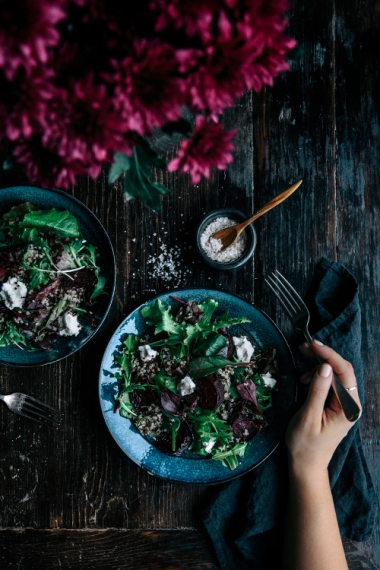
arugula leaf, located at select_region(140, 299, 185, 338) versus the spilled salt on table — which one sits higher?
the spilled salt on table

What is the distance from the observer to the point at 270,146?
1239mm

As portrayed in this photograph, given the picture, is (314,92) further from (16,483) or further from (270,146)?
(16,483)

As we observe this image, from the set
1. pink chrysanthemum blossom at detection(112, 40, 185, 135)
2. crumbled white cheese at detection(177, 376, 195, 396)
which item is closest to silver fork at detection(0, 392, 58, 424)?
crumbled white cheese at detection(177, 376, 195, 396)

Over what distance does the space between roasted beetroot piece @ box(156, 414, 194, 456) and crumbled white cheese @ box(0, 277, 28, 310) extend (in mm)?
429

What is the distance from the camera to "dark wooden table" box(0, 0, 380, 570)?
123cm

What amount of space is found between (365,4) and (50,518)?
55.8 inches

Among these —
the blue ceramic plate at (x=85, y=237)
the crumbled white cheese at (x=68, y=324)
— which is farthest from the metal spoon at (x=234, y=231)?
the crumbled white cheese at (x=68, y=324)

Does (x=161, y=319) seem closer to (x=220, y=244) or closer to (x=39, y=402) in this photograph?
(x=220, y=244)

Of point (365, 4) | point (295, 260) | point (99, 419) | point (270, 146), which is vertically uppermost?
point (365, 4)

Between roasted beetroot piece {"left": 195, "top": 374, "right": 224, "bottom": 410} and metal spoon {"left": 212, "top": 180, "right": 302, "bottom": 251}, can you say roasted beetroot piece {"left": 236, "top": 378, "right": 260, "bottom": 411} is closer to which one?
roasted beetroot piece {"left": 195, "top": 374, "right": 224, "bottom": 410}

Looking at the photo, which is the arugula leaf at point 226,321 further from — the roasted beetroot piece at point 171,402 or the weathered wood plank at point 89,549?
the weathered wood plank at point 89,549

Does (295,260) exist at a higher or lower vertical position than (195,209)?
lower

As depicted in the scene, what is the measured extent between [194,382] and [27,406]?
1.30ft

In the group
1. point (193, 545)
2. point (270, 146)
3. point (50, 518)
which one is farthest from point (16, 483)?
point (270, 146)
